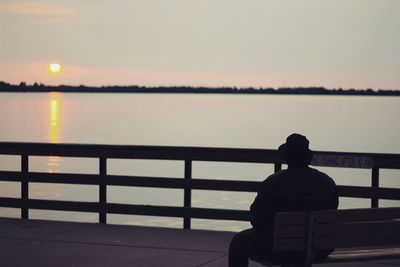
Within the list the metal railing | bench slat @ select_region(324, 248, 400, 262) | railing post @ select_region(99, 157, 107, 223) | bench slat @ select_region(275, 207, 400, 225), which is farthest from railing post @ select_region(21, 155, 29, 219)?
bench slat @ select_region(275, 207, 400, 225)

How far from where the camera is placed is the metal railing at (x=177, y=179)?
10930mm

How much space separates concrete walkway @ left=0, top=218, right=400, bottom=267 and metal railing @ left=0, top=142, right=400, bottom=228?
0.28 metres

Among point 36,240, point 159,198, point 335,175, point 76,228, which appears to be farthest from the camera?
point 335,175

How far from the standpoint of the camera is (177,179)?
38.3 ft

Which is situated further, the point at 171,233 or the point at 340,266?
the point at 171,233

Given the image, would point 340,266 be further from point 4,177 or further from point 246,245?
point 4,177

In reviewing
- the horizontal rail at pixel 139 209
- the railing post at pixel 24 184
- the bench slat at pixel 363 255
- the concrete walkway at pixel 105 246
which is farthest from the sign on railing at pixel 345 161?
the railing post at pixel 24 184

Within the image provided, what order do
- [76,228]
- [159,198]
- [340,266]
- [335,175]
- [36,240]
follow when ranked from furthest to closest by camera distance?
[335,175], [159,198], [76,228], [36,240], [340,266]

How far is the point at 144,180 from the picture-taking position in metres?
11.9

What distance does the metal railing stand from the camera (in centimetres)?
1093

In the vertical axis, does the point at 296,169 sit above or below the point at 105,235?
above

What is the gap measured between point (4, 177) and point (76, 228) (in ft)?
5.55

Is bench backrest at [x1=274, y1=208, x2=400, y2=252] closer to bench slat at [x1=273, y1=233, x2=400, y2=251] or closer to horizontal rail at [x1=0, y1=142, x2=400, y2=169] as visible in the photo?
bench slat at [x1=273, y1=233, x2=400, y2=251]

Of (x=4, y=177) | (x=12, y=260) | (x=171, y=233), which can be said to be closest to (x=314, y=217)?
(x=12, y=260)
